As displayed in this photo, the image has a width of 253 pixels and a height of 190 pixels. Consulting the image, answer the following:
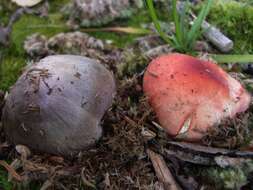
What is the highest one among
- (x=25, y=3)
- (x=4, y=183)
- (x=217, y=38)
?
(x=217, y=38)

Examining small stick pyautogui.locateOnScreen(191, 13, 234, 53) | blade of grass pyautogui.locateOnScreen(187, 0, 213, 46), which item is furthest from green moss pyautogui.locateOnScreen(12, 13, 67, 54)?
small stick pyautogui.locateOnScreen(191, 13, 234, 53)

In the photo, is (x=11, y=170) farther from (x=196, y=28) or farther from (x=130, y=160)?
(x=196, y=28)

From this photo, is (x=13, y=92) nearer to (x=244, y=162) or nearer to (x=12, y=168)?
(x=12, y=168)

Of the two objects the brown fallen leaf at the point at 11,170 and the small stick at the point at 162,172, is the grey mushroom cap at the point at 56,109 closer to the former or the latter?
the brown fallen leaf at the point at 11,170

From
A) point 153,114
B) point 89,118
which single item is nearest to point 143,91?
point 153,114

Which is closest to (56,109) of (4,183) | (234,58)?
(4,183)

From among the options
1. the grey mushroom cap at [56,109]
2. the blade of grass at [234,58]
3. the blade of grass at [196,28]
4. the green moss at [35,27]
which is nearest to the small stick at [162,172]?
the grey mushroom cap at [56,109]

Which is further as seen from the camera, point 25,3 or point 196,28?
point 25,3
